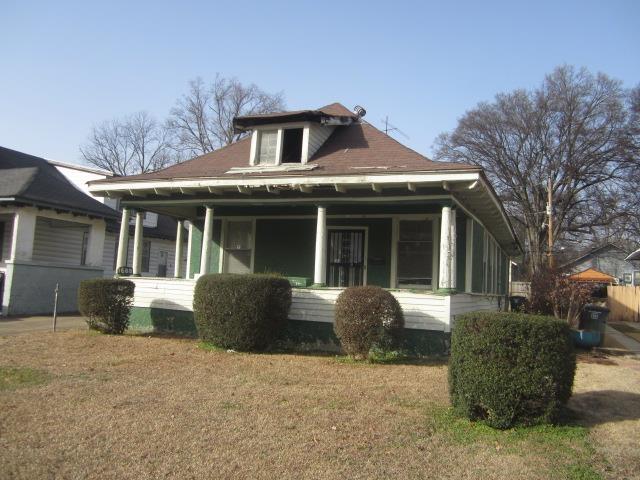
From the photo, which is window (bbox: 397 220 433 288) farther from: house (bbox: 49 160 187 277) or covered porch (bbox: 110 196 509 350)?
house (bbox: 49 160 187 277)

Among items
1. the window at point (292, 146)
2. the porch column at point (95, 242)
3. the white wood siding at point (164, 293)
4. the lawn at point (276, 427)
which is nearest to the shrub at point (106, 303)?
the white wood siding at point (164, 293)

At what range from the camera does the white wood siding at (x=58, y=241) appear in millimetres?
18781

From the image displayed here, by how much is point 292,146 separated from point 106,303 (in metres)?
5.55

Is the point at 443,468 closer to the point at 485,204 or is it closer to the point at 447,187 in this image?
the point at 447,187

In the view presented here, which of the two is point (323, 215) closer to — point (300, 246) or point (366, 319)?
point (300, 246)

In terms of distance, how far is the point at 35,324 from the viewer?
13969 millimetres

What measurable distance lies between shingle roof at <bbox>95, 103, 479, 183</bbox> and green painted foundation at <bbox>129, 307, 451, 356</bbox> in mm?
2939

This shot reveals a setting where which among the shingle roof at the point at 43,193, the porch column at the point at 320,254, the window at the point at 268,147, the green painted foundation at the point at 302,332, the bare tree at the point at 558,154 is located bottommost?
the green painted foundation at the point at 302,332

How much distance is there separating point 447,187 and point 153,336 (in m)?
6.76

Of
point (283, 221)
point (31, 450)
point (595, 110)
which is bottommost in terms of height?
point (31, 450)

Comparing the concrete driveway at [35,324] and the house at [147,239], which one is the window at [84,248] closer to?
the house at [147,239]

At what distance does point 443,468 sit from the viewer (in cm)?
454

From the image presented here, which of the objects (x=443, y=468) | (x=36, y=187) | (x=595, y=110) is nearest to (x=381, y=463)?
(x=443, y=468)

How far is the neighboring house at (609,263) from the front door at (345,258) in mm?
30533
